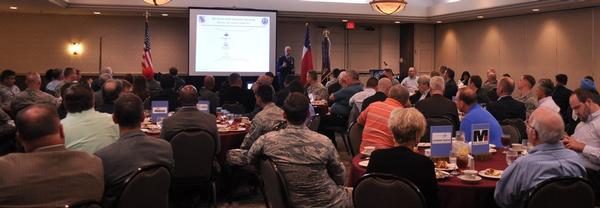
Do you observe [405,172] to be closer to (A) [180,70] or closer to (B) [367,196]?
(B) [367,196]

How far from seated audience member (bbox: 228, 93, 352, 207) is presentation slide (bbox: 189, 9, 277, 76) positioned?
33.6 feet

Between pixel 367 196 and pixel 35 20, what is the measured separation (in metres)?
13.9

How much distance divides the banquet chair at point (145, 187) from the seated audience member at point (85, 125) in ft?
3.24

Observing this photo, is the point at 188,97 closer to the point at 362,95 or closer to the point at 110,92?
→ the point at 110,92

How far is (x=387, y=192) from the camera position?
2.78m

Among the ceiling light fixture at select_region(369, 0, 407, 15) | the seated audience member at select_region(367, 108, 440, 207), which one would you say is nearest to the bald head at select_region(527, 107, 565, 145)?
the seated audience member at select_region(367, 108, 440, 207)

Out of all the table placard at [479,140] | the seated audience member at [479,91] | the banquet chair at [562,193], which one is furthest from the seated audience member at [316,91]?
the banquet chair at [562,193]

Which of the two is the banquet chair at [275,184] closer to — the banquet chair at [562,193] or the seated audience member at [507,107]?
the banquet chair at [562,193]

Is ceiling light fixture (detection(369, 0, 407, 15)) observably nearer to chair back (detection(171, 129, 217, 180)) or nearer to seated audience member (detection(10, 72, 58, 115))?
seated audience member (detection(10, 72, 58, 115))

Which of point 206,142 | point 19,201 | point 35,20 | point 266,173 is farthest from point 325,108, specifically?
point 35,20

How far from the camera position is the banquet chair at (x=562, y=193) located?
9.06 ft

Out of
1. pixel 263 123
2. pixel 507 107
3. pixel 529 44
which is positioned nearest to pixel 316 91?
pixel 507 107

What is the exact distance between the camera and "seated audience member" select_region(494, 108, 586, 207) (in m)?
2.89

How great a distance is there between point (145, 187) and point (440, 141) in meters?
2.05
